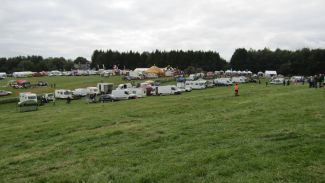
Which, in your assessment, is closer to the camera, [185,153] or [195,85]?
[185,153]

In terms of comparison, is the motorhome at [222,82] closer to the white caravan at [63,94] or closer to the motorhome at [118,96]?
the motorhome at [118,96]

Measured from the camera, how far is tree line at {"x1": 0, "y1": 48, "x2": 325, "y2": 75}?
11062cm

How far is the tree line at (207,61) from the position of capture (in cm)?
11062

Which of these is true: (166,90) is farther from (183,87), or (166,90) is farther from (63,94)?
(63,94)

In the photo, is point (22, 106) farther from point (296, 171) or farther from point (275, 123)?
point (296, 171)

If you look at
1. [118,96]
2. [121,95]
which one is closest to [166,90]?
[121,95]

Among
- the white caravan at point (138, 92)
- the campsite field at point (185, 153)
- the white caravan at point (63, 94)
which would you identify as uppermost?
the campsite field at point (185, 153)

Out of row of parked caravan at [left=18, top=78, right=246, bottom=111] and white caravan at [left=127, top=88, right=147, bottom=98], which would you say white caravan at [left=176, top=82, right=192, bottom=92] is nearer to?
row of parked caravan at [left=18, top=78, right=246, bottom=111]

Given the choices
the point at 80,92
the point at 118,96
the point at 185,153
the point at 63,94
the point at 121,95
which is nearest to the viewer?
the point at 185,153

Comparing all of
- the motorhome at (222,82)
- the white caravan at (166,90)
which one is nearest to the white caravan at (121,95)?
the white caravan at (166,90)

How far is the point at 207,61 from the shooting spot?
13112cm

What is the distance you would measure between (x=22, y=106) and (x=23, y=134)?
879 inches

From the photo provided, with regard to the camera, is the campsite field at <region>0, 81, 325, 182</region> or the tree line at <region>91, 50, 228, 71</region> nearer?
the campsite field at <region>0, 81, 325, 182</region>

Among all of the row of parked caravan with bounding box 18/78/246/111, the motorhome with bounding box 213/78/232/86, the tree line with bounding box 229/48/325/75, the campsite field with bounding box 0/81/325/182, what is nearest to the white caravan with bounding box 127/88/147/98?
the row of parked caravan with bounding box 18/78/246/111
